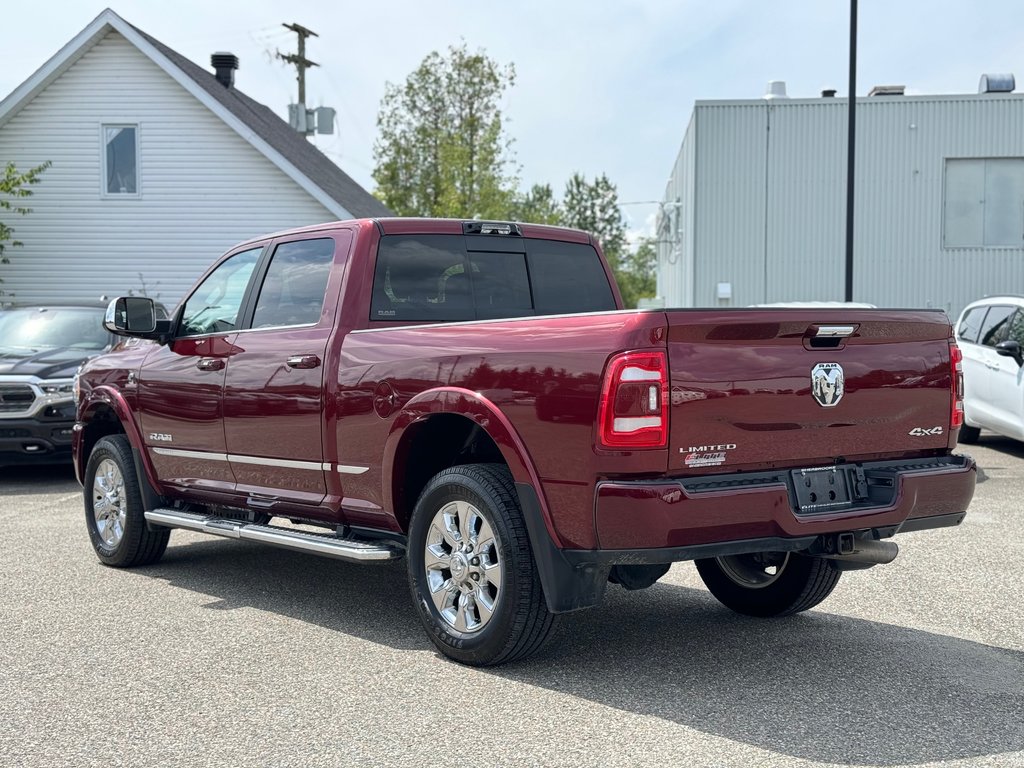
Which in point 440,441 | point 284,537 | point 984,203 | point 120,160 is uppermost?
point 120,160

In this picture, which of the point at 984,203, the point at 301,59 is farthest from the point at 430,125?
the point at 984,203

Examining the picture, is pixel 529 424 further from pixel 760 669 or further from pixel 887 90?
pixel 887 90

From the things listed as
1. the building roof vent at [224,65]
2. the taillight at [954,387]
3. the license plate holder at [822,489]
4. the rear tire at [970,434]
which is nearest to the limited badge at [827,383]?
the license plate holder at [822,489]

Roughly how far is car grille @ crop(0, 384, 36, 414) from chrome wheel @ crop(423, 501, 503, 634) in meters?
7.66

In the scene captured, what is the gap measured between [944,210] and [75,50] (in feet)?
58.3

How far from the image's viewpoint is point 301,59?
1654 inches

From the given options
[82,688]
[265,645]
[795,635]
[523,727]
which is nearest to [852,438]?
[795,635]

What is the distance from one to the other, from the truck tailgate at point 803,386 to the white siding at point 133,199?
19726 millimetres

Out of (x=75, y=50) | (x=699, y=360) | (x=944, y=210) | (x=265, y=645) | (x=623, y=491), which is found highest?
(x=75, y=50)

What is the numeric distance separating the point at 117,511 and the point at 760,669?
175 inches

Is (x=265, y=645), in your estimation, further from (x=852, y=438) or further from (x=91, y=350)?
(x=91, y=350)

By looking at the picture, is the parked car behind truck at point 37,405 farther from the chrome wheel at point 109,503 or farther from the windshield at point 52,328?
the chrome wheel at point 109,503

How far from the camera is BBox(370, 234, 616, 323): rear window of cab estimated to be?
6.21m

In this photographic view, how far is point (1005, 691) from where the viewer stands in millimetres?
4859
